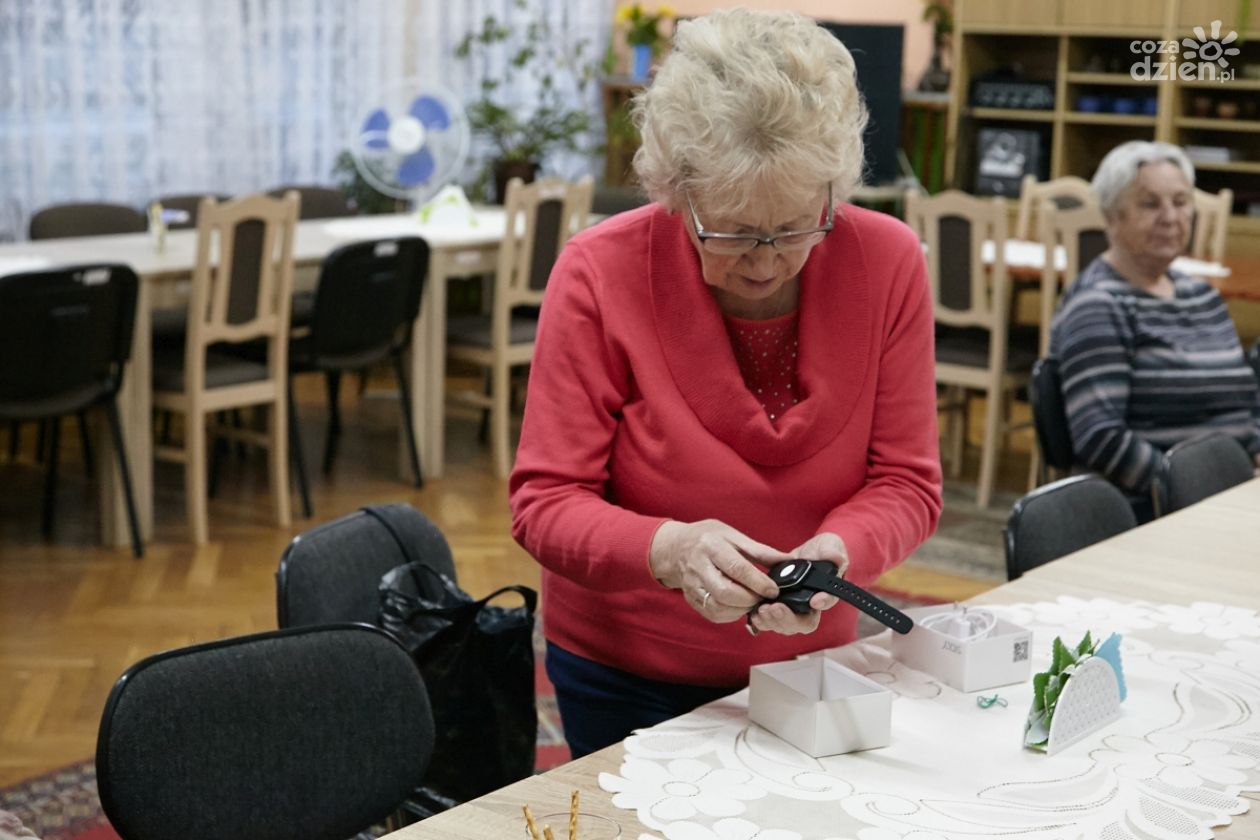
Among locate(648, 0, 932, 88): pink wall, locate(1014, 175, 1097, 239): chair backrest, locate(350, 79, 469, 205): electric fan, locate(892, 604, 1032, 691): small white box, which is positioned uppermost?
locate(648, 0, 932, 88): pink wall

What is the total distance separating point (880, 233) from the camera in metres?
1.92

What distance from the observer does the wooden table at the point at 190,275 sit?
4.82m

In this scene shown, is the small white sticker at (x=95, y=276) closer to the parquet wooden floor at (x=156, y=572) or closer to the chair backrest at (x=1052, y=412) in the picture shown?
the parquet wooden floor at (x=156, y=572)

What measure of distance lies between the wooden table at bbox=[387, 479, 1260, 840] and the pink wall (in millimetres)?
6213

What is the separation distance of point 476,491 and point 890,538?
12.8 ft

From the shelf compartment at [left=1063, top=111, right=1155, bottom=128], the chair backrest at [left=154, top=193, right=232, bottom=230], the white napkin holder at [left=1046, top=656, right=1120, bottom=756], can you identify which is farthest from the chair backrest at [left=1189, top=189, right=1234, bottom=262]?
the white napkin holder at [left=1046, top=656, right=1120, bottom=756]

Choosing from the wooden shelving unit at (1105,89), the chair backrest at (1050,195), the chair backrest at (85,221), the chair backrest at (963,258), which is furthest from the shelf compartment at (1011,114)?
the chair backrest at (85,221)

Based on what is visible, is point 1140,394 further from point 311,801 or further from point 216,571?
point 216,571

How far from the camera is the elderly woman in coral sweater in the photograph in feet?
5.57

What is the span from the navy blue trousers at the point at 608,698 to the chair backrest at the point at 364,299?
10.9ft

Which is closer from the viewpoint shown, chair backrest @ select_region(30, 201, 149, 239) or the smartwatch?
the smartwatch

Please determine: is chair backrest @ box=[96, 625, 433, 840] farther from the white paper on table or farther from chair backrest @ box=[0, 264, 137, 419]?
the white paper on table

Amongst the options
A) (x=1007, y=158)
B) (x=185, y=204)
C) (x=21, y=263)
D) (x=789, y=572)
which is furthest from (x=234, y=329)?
(x=1007, y=158)

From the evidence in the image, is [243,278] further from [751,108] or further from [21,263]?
[751,108]
